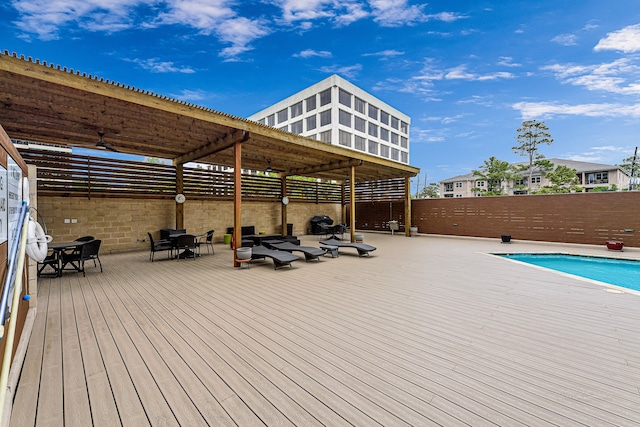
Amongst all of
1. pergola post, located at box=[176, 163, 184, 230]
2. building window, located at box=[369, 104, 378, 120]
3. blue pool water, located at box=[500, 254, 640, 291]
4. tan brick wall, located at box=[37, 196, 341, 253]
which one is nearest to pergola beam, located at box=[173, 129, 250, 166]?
pergola post, located at box=[176, 163, 184, 230]

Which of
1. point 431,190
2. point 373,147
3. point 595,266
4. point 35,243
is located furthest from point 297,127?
point 35,243

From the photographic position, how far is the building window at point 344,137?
29.5 meters

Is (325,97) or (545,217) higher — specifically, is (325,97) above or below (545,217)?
above

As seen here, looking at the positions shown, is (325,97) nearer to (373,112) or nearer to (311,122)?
(311,122)

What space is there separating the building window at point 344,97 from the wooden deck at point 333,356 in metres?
29.2

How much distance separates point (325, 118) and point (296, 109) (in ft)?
17.9

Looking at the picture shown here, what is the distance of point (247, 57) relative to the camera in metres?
27.3

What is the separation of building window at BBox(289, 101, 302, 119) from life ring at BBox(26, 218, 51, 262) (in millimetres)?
33046

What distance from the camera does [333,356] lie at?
222 centimetres

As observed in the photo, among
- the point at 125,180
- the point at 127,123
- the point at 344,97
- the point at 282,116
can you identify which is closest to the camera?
the point at 127,123

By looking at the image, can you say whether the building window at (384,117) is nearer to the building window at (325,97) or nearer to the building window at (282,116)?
the building window at (325,97)

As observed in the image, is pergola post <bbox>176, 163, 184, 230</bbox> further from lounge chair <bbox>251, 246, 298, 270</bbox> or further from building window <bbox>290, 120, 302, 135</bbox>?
building window <bbox>290, 120, 302, 135</bbox>

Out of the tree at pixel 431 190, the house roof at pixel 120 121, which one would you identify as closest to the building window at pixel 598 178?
the tree at pixel 431 190

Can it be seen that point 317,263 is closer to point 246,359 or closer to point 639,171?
point 246,359
